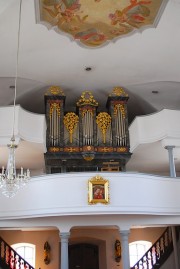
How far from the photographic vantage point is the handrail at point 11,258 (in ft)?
43.9

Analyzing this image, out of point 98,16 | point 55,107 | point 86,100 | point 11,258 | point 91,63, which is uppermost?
point 98,16

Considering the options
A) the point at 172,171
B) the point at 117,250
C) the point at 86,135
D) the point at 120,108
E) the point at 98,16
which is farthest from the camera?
the point at 120,108

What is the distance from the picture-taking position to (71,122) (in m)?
14.2

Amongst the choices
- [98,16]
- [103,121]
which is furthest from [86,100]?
[98,16]

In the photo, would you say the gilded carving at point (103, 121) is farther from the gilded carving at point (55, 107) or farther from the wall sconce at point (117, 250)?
the wall sconce at point (117, 250)

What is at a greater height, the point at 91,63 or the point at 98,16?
the point at 98,16

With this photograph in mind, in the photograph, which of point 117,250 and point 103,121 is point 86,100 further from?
point 117,250

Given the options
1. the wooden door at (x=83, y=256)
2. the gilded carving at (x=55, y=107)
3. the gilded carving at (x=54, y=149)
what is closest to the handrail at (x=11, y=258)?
the wooden door at (x=83, y=256)

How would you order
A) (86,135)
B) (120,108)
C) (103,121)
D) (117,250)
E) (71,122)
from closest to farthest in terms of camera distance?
(86,135)
(71,122)
(103,121)
(117,250)
(120,108)

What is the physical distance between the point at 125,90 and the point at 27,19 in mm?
5920

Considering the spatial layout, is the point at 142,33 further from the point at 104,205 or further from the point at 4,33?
the point at 104,205

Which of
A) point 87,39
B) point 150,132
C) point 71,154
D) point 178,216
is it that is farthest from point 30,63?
point 178,216

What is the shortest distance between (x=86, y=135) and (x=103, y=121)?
0.95 m

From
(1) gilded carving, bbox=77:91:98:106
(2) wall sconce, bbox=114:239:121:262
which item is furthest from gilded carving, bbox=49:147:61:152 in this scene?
(2) wall sconce, bbox=114:239:121:262
